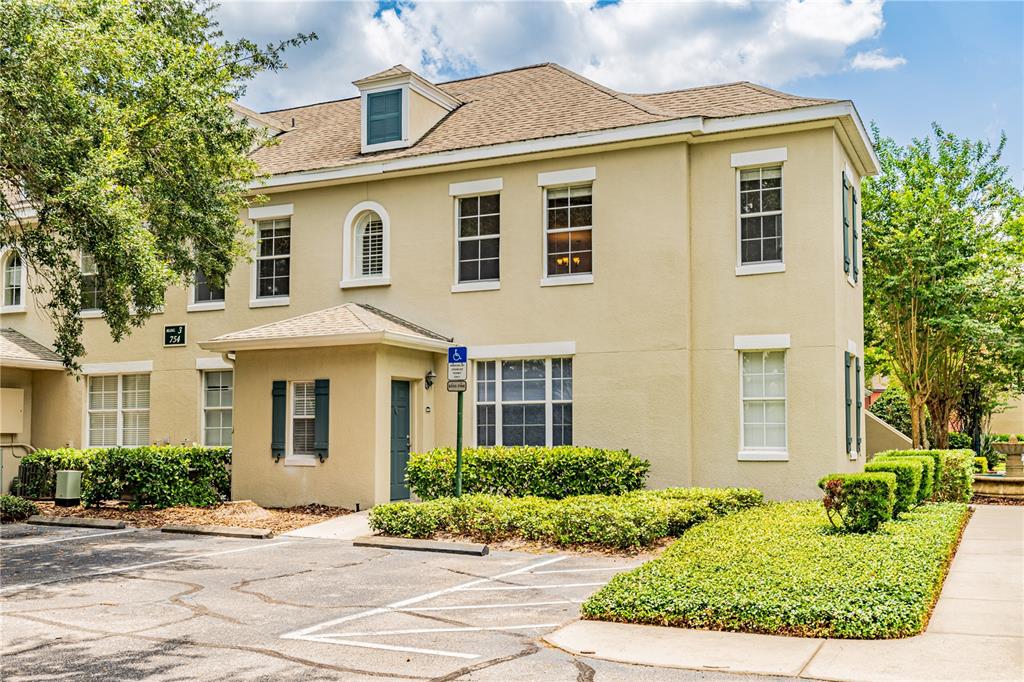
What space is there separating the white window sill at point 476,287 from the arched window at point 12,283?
464 inches

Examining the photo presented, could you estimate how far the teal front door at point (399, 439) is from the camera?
17.7m

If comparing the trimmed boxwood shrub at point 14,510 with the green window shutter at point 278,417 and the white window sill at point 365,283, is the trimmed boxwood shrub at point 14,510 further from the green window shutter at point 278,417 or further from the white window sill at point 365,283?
the white window sill at point 365,283

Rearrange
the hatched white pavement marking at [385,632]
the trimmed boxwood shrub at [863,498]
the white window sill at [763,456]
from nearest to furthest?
the hatched white pavement marking at [385,632] → the trimmed boxwood shrub at [863,498] → the white window sill at [763,456]

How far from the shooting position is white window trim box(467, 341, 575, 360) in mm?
17969

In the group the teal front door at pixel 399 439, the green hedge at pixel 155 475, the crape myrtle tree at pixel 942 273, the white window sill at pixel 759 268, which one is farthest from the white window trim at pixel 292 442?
the crape myrtle tree at pixel 942 273

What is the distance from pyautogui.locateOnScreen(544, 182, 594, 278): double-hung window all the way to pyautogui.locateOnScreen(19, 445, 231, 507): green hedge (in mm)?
7531

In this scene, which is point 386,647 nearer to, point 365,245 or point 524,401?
point 524,401

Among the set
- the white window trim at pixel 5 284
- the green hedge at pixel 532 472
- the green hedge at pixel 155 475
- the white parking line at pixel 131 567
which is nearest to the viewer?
the white parking line at pixel 131 567

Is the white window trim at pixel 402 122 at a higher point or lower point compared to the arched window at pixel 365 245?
higher

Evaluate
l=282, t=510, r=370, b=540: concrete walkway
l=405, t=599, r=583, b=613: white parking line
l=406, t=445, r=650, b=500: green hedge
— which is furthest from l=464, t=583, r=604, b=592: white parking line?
l=406, t=445, r=650, b=500: green hedge

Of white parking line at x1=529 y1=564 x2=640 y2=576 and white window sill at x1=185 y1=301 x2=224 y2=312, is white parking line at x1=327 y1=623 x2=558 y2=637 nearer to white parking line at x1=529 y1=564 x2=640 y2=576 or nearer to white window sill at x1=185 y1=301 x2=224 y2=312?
white parking line at x1=529 y1=564 x2=640 y2=576

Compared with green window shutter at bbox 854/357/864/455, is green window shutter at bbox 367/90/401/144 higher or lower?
higher

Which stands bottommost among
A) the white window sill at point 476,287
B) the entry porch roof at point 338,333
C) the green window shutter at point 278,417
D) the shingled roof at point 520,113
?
the green window shutter at point 278,417

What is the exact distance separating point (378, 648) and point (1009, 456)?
66.7ft
